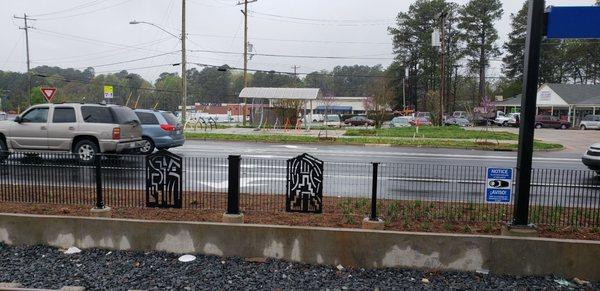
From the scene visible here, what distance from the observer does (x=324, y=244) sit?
6.39 metres

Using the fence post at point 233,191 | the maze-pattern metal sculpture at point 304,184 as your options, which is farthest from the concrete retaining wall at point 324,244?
the maze-pattern metal sculpture at point 304,184

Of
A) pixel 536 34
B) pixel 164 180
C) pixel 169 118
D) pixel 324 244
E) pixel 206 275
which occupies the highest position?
pixel 536 34

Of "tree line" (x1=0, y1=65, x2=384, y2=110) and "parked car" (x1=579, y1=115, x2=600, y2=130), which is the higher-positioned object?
"tree line" (x1=0, y1=65, x2=384, y2=110)

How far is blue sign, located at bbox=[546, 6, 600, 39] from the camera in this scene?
249 inches

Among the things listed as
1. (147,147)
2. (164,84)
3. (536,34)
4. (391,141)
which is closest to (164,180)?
(536,34)

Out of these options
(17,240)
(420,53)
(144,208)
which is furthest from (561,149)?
(420,53)

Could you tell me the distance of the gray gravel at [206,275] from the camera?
5.66m

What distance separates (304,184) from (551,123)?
5755cm

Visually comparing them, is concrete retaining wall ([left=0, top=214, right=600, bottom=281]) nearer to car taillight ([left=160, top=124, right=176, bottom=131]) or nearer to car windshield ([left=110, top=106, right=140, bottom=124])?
car windshield ([left=110, top=106, right=140, bottom=124])

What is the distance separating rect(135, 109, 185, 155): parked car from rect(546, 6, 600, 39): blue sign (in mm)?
13942

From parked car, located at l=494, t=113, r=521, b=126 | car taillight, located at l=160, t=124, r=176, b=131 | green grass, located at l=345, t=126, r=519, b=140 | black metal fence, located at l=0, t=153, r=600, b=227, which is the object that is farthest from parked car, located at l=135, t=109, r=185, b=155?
parked car, located at l=494, t=113, r=521, b=126

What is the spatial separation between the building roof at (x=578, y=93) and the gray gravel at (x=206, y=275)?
65913 millimetres

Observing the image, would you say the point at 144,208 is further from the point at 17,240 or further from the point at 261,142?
the point at 261,142

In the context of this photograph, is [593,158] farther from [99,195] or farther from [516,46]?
[516,46]
